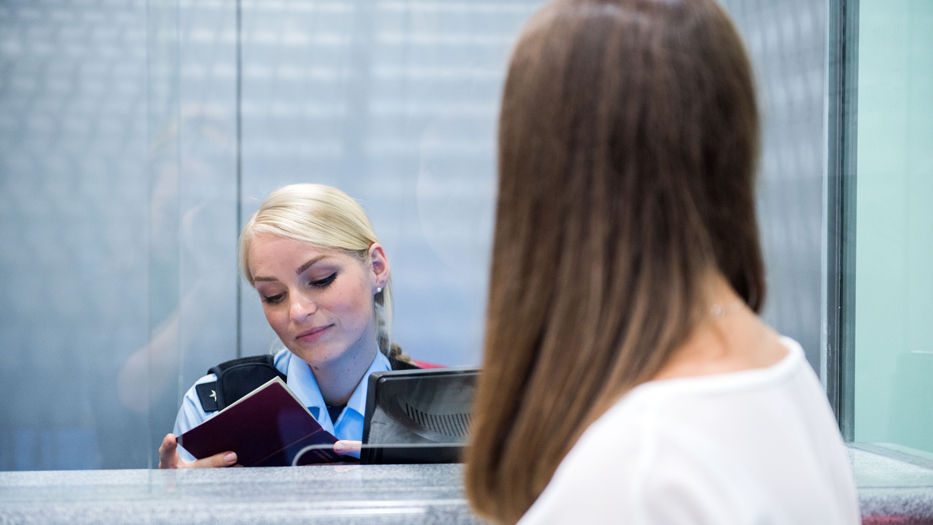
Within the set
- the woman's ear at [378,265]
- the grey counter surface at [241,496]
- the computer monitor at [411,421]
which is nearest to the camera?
the grey counter surface at [241,496]

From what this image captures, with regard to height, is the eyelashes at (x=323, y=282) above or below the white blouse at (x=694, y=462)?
below

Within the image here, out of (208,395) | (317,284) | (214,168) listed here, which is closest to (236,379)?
(208,395)

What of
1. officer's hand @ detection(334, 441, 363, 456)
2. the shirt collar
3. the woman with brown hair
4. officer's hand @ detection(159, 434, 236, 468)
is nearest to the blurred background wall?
officer's hand @ detection(159, 434, 236, 468)

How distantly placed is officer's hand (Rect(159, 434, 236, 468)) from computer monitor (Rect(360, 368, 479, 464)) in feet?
0.96

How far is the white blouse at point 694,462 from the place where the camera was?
0.38m

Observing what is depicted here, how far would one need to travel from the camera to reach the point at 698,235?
1.51 feet

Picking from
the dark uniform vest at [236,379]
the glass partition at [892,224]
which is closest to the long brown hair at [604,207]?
the glass partition at [892,224]

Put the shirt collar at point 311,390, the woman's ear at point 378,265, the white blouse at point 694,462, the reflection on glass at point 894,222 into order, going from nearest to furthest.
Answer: the white blouse at point 694,462
the reflection on glass at point 894,222
the shirt collar at point 311,390
the woman's ear at point 378,265

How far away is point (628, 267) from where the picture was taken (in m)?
0.45

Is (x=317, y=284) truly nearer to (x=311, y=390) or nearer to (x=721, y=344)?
(x=311, y=390)

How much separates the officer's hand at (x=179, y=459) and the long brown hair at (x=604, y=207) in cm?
96

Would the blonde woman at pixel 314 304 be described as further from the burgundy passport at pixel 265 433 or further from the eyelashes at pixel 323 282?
the burgundy passport at pixel 265 433

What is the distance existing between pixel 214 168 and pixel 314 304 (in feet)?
1.67

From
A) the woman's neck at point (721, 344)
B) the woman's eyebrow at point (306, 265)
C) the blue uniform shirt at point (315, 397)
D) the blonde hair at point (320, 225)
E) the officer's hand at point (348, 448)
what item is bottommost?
the blue uniform shirt at point (315, 397)
